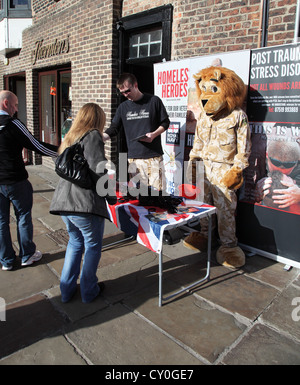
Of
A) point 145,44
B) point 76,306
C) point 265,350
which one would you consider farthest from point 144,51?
point 265,350

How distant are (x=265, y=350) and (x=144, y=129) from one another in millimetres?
2821

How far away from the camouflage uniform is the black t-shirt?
1.77 ft

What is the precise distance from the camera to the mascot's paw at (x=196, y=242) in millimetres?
4270

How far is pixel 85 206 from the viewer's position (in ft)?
9.04

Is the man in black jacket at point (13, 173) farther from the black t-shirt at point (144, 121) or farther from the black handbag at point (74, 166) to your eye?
the black t-shirt at point (144, 121)

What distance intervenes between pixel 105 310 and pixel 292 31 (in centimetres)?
353

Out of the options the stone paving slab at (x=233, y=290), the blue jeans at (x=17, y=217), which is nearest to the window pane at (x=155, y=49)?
the blue jeans at (x=17, y=217)

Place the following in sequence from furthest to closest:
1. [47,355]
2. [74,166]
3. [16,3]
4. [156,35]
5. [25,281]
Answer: [16,3]
[156,35]
[25,281]
[74,166]
[47,355]

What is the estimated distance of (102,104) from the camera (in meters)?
6.53

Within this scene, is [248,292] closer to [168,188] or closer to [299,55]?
[168,188]

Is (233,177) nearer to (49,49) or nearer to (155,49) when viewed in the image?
(155,49)

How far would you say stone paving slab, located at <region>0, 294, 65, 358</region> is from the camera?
8.39 feet

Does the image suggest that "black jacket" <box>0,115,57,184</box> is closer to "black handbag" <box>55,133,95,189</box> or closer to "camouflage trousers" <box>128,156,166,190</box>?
"black handbag" <box>55,133,95,189</box>
